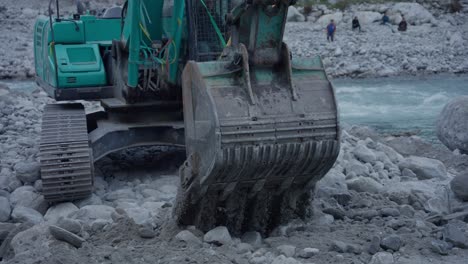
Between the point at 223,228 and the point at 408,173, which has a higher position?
the point at 223,228

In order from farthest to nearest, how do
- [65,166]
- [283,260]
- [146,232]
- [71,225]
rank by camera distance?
[65,166] < [71,225] < [146,232] < [283,260]

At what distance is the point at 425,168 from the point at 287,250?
3230 mm

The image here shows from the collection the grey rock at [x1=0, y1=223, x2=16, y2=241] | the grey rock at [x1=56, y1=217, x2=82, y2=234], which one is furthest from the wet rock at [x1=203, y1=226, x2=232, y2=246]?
the grey rock at [x1=0, y1=223, x2=16, y2=241]

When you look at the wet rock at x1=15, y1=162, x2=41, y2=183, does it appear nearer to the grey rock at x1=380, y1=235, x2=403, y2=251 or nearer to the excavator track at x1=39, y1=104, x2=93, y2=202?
the excavator track at x1=39, y1=104, x2=93, y2=202

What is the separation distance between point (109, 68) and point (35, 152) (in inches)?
57.3

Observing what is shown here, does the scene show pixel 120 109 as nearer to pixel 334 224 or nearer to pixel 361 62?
pixel 334 224

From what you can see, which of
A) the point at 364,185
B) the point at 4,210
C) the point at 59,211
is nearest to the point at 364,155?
the point at 364,185

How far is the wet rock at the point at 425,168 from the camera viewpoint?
23.3 feet

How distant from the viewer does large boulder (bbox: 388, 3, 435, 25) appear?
92.1ft

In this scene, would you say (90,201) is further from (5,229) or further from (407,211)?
(407,211)

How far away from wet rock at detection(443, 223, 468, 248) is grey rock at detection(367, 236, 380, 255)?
534mm

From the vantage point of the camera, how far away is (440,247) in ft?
15.3

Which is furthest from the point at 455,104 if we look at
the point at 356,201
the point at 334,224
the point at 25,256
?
the point at 25,256

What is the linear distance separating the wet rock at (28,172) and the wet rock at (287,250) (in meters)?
2.93
